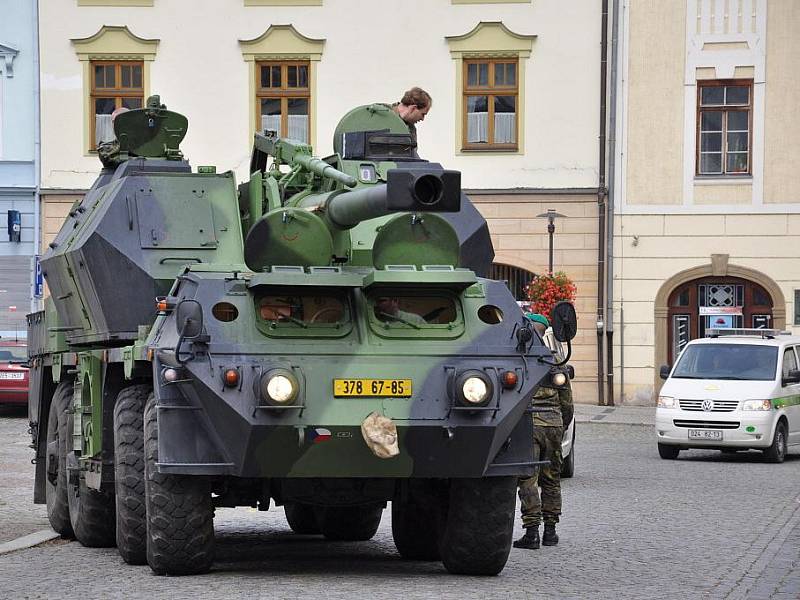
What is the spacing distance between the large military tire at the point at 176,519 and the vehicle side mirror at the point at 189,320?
797 mm

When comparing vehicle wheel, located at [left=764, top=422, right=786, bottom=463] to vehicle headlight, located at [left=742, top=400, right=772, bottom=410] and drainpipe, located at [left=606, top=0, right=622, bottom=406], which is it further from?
drainpipe, located at [left=606, top=0, right=622, bottom=406]

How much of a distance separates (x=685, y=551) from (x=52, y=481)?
195 inches

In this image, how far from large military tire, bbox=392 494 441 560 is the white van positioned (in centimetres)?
1209

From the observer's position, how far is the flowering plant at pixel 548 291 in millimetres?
34594

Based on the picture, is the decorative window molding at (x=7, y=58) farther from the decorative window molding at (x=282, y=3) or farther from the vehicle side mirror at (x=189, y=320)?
the vehicle side mirror at (x=189, y=320)

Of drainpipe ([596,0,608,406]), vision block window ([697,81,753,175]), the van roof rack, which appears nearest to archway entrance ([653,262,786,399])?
drainpipe ([596,0,608,406])

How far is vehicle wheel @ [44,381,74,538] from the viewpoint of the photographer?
549 inches

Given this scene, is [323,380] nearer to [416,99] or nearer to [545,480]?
[545,480]

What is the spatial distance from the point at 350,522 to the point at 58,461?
94.0 inches

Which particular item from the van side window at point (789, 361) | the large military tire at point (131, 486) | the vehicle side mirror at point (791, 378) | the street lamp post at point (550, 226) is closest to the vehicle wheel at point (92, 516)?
the large military tire at point (131, 486)

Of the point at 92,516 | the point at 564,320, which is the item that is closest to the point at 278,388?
the point at 564,320

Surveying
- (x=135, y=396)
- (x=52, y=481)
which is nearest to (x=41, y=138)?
(x=52, y=481)

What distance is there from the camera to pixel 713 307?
3672 cm

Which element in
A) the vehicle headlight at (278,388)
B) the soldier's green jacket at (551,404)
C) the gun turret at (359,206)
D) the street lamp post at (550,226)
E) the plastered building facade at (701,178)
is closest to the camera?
the gun turret at (359,206)
